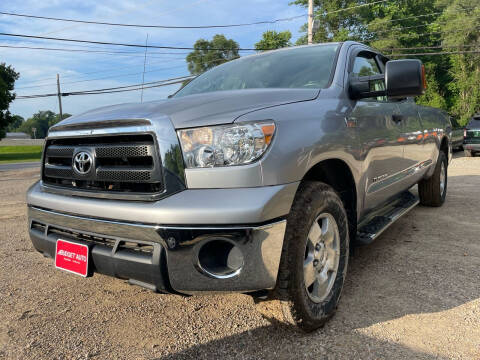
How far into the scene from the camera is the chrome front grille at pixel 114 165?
1.84 metres

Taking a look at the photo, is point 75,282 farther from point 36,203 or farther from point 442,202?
point 442,202

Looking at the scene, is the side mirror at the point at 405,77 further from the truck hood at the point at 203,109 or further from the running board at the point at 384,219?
the running board at the point at 384,219

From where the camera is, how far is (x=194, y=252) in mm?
1713

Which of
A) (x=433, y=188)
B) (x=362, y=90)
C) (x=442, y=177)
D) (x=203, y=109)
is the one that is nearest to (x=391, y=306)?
(x=362, y=90)

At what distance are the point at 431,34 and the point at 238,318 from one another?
32.4 meters

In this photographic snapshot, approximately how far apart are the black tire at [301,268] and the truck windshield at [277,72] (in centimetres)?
87

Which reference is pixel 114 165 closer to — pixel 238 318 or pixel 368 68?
pixel 238 318

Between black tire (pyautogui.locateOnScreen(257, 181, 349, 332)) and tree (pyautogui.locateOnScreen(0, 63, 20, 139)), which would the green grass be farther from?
black tire (pyautogui.locateOnScreen(257, 181, 349, 332))

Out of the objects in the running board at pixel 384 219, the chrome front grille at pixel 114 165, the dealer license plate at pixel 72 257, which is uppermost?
the chrome front grille at pixel 114 165

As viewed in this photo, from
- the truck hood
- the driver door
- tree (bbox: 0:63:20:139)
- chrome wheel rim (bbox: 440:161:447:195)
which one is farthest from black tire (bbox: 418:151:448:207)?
tree (bbox: 0:63:20:139)

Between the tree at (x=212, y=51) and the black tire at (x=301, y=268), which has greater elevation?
the tree at (x=212, y=51)

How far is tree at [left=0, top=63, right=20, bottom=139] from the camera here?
1184 inches

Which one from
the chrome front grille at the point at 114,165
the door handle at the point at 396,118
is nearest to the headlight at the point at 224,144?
the chrome front grille at the point at 114,165

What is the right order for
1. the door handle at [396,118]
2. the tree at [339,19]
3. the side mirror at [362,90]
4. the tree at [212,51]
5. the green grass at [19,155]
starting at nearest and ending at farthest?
the side mirror at [362,90], the door handle at [396,118], the green grass at [19,155], the tree at [339,19], the tree at [212,51]
